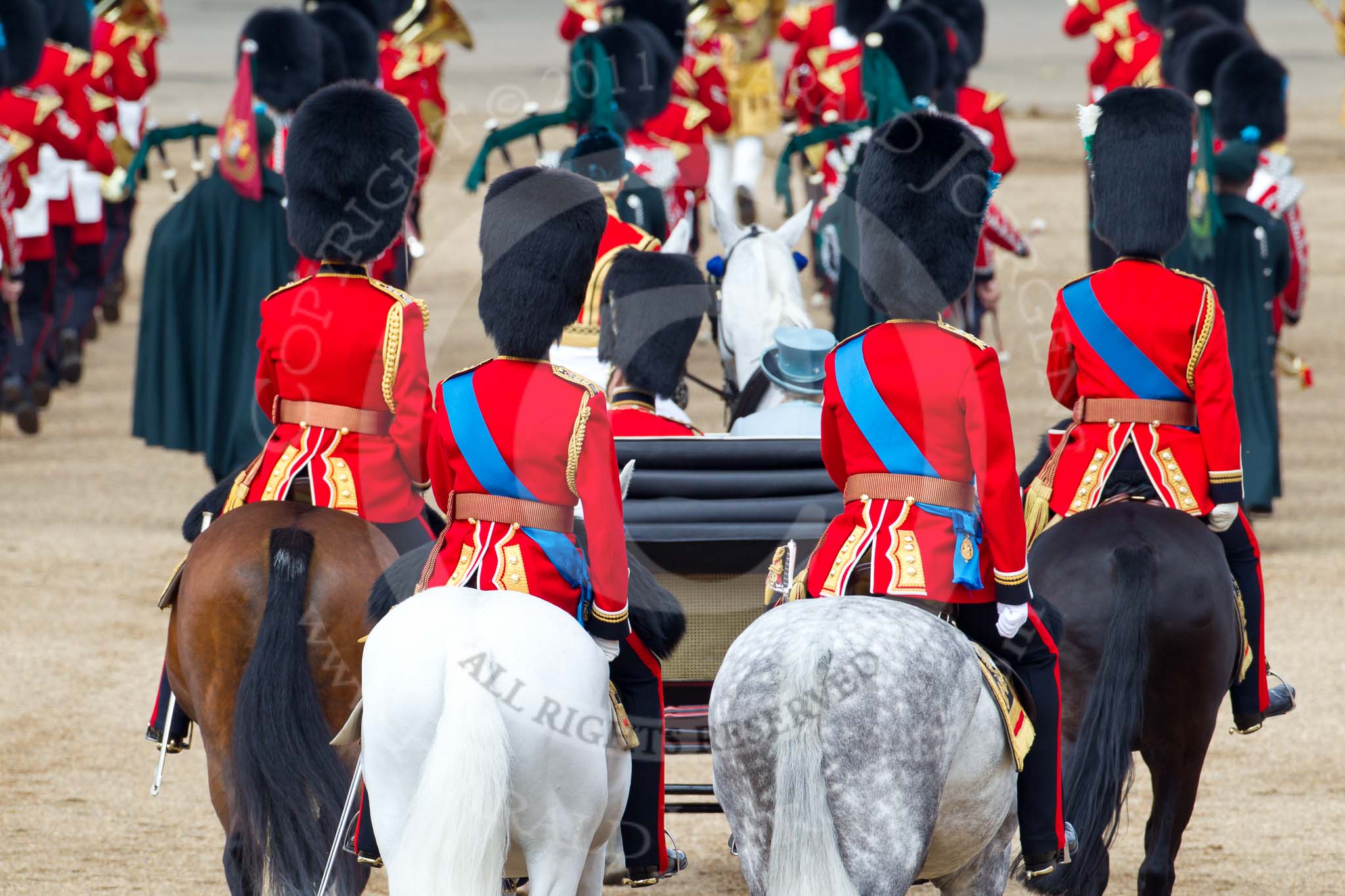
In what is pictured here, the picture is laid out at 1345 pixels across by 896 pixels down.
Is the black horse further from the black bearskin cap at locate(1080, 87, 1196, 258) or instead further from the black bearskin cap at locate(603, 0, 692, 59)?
the black bearskin cap at locate(603, 0, 692, 59)

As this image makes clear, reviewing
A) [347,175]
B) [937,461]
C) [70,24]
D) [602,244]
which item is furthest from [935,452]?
[70,24]

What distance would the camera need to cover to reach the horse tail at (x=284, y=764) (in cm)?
330

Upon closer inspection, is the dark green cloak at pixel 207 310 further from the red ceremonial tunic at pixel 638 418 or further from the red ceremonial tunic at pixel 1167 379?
the red ceremonial tunic at pixel 1167 379

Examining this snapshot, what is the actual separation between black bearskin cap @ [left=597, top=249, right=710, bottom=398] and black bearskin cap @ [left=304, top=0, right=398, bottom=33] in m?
4.96

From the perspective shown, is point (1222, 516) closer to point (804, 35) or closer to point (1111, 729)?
point (1111, 729)

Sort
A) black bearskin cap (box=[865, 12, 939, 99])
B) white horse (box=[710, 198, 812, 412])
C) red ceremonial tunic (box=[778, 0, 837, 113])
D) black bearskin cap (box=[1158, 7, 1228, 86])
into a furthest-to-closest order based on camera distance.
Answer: red ceremonial tunic (box=[778, 0, 837, 113]), black bearskin cap (box=[1158, 7, 1228, 86]), black bearskin cap (box=[865, 12, 939, 99]), white horse (box=[710, 198, 812, 412])

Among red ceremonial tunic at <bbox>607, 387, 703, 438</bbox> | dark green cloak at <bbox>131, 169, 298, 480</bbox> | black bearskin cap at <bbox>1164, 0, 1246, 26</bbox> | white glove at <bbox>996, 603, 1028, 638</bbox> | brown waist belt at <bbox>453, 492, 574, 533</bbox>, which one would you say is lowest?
dark green cloak at <bbox>131, 169, 298, 480</bbox>

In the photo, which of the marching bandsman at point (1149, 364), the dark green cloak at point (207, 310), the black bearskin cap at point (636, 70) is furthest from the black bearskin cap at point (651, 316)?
the black bearskin cap at point (636, 70)

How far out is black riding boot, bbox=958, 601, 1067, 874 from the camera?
118 inches

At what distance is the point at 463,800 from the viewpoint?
2.61 metres

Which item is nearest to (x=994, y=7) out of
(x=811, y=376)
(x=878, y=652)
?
(x=811, y=376)

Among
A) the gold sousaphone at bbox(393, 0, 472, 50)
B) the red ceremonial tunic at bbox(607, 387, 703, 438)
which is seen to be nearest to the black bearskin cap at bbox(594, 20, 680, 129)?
the gold sousaphone at bbox(393, 0, 472, 50)

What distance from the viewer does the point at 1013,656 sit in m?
3.04

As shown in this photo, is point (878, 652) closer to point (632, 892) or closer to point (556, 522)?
point (556, 522)
